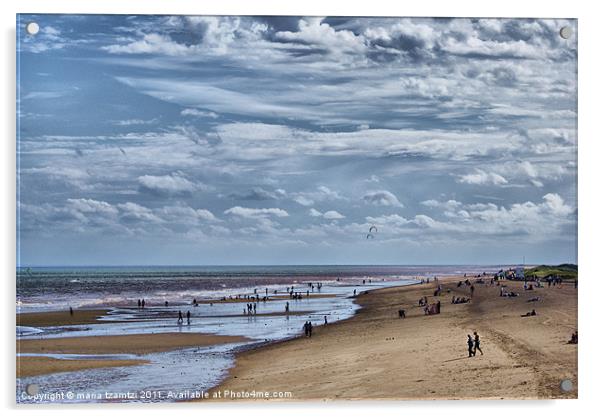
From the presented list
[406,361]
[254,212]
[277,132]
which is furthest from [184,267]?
[406,361]

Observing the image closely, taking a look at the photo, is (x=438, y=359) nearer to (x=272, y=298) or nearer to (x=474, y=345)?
(x=474, y=345)

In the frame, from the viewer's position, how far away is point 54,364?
34.1 feet

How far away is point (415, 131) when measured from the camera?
11055mm

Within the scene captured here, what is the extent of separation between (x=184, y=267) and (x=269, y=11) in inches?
141

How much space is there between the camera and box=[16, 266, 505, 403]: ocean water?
10.3m

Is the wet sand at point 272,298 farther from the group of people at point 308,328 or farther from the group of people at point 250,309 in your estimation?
the group of people at point 308,328

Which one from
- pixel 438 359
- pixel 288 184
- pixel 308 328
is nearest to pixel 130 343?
pixel 308 328

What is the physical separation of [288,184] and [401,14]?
2535 mm

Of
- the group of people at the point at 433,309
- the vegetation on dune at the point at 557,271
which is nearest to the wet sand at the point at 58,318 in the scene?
the group of people at the point at 433,309

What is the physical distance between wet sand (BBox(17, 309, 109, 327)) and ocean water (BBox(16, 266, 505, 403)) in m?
0.08

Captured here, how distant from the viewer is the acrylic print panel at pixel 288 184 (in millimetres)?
10391

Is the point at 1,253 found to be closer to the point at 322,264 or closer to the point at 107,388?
the point at 107,388

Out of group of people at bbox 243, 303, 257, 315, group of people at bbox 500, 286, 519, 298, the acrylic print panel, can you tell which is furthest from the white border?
group of people at bbox 243, 303, 257, 315

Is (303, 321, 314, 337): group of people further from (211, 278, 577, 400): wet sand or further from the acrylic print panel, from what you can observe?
the acrylic print panel
